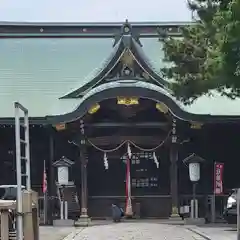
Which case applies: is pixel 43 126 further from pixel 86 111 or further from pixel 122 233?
pixel 122 233

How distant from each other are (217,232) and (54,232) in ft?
16.2

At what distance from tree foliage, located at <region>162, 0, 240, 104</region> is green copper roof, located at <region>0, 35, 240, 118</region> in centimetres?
802

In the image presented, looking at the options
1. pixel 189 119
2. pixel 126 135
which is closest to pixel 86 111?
pixel 126 135

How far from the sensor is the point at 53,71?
87.5ft

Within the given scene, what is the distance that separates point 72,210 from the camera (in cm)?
2317

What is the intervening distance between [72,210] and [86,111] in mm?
3835

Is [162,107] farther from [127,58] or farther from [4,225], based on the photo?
[4,225]

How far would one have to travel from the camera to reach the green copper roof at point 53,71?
24.6 meters

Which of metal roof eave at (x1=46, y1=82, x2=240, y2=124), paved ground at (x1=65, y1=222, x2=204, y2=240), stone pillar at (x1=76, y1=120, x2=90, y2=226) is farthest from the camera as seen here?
stone pillar at (x1=76, y1=120, x2=90, y2=226)

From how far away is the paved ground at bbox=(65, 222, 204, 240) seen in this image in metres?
16.7

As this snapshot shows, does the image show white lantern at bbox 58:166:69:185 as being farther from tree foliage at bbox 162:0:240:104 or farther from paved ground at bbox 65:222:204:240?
tree foliage at bbox 162:0:240:104

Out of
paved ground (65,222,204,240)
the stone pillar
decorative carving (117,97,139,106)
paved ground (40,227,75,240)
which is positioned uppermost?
decorative carving (117,97,139,106)

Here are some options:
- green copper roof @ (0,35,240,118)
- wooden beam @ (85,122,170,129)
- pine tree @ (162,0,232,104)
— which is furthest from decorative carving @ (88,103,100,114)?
pine tree @ (162,0,232,104)

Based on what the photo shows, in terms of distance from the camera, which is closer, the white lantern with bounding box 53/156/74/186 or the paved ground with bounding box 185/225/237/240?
the paved ground with bounding box 185/225/237/240
